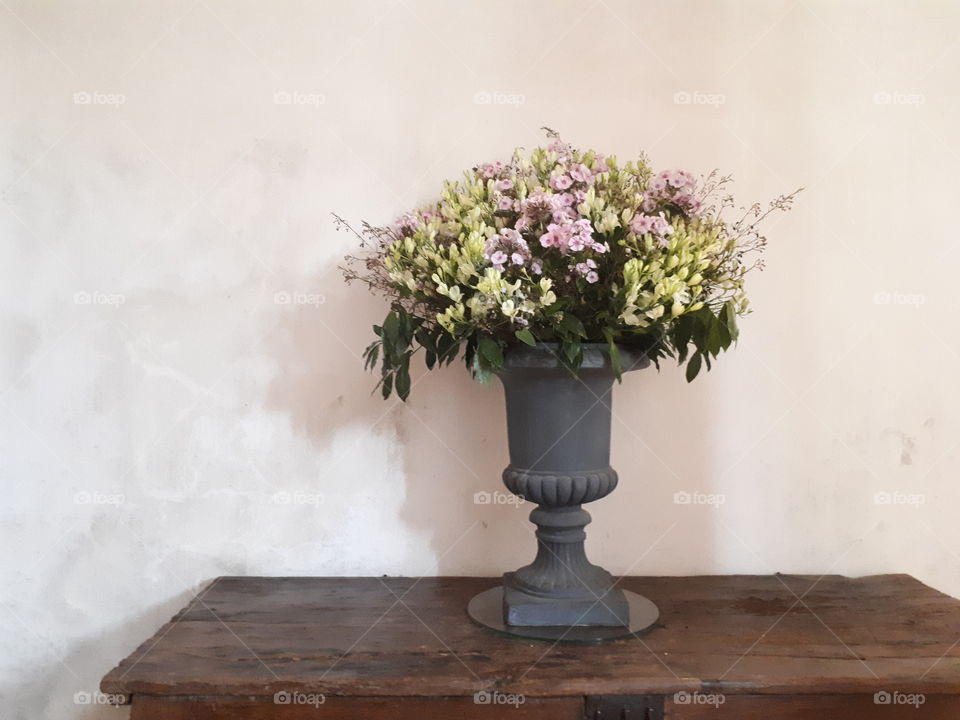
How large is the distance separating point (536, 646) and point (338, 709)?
355 millimetres

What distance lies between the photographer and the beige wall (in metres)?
1.75

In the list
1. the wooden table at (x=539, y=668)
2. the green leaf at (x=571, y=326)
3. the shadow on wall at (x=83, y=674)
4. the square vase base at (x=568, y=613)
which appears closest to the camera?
the wooden table at (x=539, y=668)

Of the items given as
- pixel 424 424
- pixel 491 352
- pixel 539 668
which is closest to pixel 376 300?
pixel 424 424

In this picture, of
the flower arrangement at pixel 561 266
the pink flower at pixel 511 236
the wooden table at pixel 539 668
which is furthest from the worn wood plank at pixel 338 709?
the pink flower at pixel 511 236

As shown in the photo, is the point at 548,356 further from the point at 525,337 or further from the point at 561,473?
the point at 561,473

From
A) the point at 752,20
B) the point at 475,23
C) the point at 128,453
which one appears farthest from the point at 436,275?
the point at 752,20

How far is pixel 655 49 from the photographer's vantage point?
1796 mm

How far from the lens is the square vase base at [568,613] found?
1394 mm

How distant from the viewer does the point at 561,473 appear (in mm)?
1406

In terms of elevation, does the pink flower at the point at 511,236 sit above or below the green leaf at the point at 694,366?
above

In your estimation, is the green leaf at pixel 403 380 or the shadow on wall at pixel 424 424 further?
the shadow on wall at pixel 424 424

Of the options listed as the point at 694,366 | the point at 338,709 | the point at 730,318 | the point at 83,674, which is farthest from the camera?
the point at 83,674

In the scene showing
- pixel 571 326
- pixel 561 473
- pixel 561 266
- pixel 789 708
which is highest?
pixel 561 266

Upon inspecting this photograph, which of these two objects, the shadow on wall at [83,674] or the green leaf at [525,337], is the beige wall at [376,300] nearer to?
the shadow on wall at [83,674]
